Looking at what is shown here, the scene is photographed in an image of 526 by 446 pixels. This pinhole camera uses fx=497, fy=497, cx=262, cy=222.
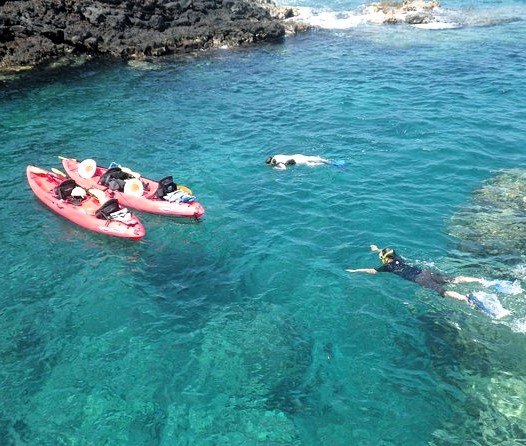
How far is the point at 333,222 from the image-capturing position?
18.3 metres

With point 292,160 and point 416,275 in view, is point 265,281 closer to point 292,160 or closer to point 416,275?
point 416,275

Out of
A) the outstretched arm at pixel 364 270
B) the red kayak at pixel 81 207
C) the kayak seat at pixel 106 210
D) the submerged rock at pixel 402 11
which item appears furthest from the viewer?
the submerged rock at pixel 402 11

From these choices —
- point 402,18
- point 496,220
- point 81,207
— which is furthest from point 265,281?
point 402,18

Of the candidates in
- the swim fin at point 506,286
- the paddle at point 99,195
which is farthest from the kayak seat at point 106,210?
the swim fin at point 506,286

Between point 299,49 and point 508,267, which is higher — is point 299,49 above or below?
above

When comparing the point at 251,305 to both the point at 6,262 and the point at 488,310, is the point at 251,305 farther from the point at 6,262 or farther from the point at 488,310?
the point at 6,262

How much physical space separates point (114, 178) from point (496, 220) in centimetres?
1453

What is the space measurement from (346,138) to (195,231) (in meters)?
9.89

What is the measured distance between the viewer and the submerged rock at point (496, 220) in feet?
53.9

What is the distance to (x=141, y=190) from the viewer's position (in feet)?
63.0

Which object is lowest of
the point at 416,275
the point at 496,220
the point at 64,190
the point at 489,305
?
the point at 489,305

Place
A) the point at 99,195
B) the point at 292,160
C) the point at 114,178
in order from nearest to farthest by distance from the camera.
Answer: the point at 99,195 → the point at 114,178 → the point at 292,160

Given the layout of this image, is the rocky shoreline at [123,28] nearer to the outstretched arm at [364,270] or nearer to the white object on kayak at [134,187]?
the white object on kayak at [134,187]

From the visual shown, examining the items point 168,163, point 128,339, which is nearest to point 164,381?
point 128,339
